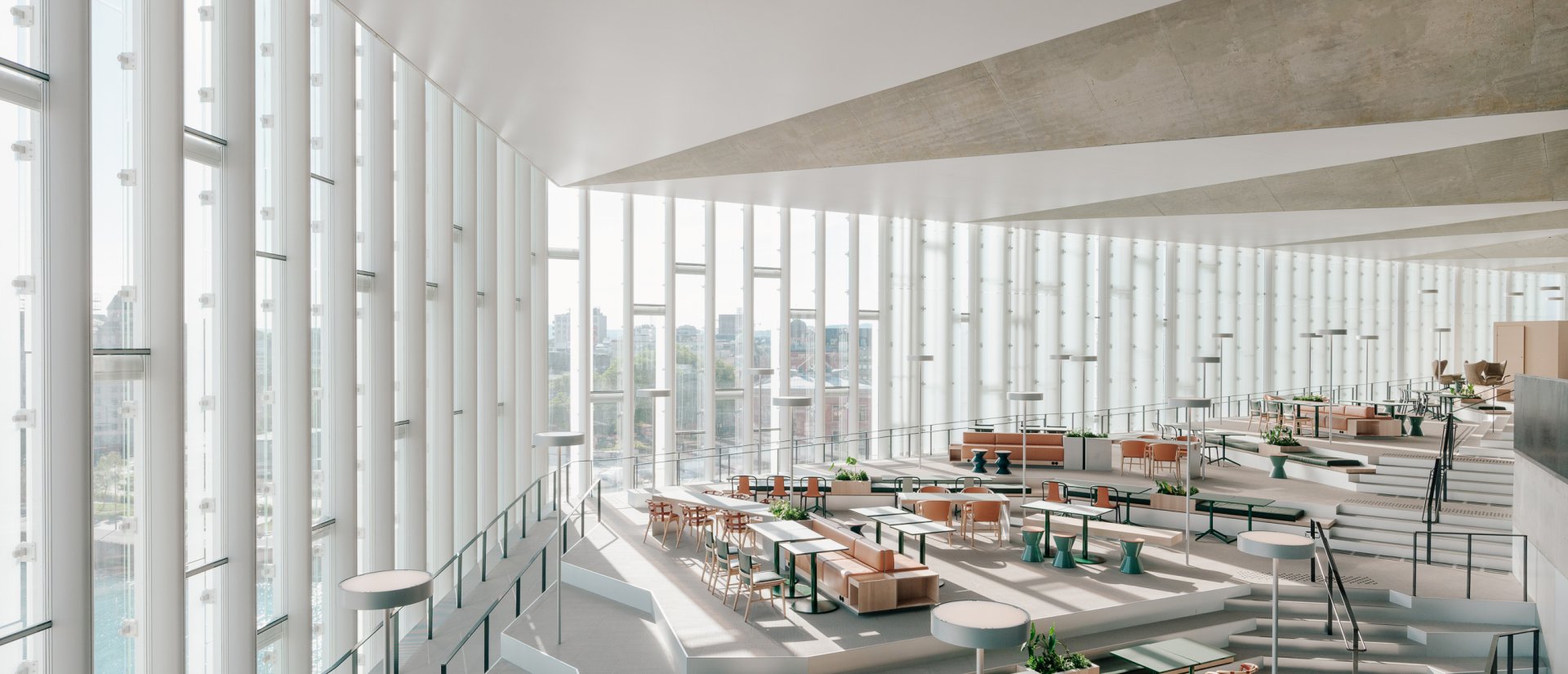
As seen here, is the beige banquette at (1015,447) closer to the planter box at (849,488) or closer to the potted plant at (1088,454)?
the potted plant at (1088,454)

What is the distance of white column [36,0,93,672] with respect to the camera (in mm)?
4316

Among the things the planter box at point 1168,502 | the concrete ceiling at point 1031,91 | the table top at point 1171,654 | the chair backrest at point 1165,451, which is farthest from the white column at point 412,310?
the chair backrest at point 1165,451

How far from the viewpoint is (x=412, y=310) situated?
9.65 meters

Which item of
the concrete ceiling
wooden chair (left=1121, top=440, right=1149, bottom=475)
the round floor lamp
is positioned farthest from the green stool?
the round floor lamp

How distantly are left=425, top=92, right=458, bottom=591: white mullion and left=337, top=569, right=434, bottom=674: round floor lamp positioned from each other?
6.58 meters

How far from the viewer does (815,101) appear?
29.5 feet

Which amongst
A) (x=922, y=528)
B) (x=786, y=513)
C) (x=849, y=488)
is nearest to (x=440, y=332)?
(x=786, y=513)

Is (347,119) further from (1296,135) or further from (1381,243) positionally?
(1381,243)

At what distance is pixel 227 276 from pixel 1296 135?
31.7 feet

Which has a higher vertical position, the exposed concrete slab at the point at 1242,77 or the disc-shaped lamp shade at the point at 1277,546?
the exposed concrete slab at the point at 1242,77

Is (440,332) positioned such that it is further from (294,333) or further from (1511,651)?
(1511,651)

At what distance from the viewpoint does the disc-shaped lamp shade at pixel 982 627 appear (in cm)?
446

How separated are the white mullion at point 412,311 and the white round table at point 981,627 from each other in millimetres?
7045

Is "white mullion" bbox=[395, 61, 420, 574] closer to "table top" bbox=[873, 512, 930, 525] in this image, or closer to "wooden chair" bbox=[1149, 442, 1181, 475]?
"table top" bbox=[873, 512, 930, 525]
